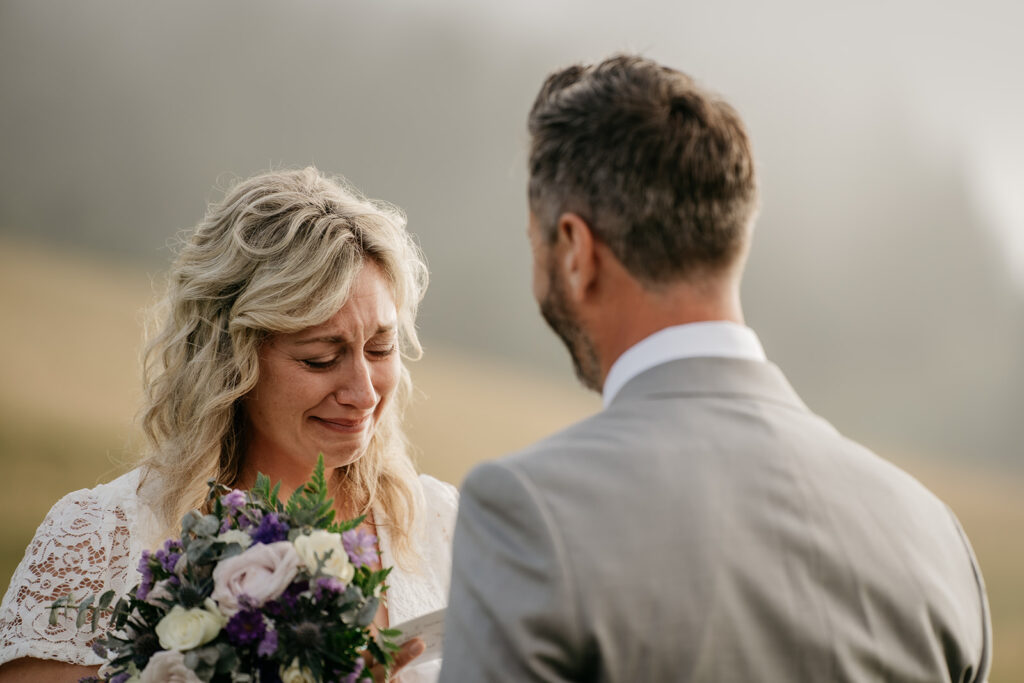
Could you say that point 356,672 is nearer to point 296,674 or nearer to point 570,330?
point 296,674

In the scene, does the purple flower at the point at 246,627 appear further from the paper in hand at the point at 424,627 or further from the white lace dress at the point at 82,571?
the white lace dress at the point at 82,571

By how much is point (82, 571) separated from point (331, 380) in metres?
0.66

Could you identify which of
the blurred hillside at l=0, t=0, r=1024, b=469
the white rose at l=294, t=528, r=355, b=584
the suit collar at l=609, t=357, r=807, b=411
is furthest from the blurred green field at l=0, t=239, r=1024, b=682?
the suit collar at l=609, t=357, r=807, b=411

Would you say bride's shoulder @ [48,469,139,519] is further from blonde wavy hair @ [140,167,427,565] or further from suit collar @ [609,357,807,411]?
suit collar @ [609,357,807,411]

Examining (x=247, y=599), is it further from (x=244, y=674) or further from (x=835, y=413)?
(x=835, y=413)

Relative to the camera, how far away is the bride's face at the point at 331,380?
230 cm

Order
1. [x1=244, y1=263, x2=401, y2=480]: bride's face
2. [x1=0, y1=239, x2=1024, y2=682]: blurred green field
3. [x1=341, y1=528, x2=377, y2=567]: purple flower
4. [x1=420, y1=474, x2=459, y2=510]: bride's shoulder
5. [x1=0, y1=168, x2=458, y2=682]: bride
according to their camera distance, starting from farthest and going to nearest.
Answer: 1. [x1=0, y1=239, x2=1024, y2=682]: blurred green field
2. [x1=420, y1=474, x2=459, y2=510]: bride's shoulder
3. [x1=244, y1=263, x2=401, y2=480]: bride's face
4. [x1=0, y1=168, x2=458, y2=682]: bride
5. [x1=341, y1=528, x2=377, y2=567]: purple flower

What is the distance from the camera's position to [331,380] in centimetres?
232

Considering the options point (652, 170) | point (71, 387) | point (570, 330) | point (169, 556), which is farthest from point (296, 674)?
point (71, 387)

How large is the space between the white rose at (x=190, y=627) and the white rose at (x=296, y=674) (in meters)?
0.12

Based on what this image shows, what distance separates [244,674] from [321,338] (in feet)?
3.09

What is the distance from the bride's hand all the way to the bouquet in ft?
0.25

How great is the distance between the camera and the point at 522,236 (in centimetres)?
546

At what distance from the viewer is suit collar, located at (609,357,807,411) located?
1.17 metres
